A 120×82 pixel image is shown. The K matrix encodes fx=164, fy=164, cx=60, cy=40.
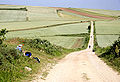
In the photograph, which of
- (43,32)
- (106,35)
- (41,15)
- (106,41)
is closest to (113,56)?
(106,41)

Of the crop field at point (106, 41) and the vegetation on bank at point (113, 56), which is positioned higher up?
the vegetation on bank at point (113, 56)

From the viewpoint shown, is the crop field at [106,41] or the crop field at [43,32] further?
the crop field at [43,32]

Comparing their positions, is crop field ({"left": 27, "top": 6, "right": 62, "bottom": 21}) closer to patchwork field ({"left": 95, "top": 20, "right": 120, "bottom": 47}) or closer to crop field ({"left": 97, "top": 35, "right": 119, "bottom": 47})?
patchwork field ({"left": 95, "top": 20, "right": 120, "bottom": 47})

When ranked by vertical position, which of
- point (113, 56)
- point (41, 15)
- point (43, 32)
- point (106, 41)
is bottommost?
point (106, 41)

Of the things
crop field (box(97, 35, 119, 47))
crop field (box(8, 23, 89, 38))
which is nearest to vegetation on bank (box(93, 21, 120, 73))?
crop field (box(97, 35, 119, 47))

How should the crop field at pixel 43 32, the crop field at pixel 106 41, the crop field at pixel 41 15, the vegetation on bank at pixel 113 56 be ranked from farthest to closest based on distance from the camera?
the crop field at pixel 41 15 < the crop field at pixel 43 32 < the crop field at pixel 106 41 < the vegetation on bank at pixel 113 56

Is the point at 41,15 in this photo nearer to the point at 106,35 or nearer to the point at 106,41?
the point at 106,35

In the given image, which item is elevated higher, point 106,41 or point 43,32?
point 43,32

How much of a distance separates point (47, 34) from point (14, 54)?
41.2 metres

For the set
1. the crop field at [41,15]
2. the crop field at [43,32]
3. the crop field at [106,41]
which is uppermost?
the crop field at [41,15]

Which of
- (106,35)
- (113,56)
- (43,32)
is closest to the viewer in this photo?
(113,56)

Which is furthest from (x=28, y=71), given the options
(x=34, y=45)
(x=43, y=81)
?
(x=34, y=45)

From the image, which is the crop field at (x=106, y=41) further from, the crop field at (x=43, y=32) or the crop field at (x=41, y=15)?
the crop field at (x=41, y=15)

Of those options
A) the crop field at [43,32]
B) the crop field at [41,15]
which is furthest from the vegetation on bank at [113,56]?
the crop field at [41,15]
